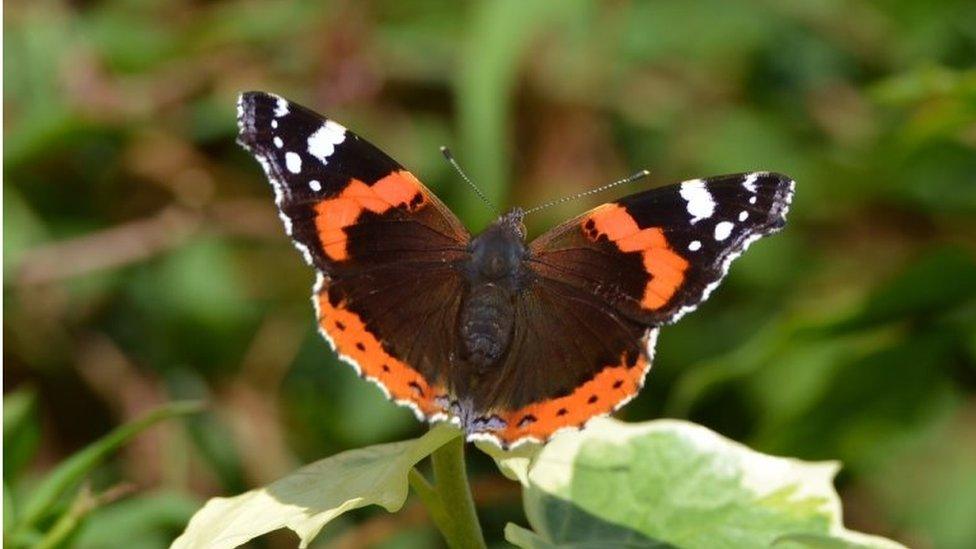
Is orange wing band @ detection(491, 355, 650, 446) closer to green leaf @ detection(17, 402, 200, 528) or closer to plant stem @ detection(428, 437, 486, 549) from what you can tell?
plant stem @ detection(428, 437, 486, 549)

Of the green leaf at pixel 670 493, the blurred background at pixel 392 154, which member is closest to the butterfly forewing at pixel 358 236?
the green leaf at pixel 670 493

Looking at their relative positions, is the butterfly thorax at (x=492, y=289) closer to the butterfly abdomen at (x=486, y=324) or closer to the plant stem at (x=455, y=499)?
the butterfly abdomen at (x=486, y=324)

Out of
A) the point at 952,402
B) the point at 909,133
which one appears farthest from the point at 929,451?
the point at 909,133

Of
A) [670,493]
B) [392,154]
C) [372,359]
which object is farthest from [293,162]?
[392,154]

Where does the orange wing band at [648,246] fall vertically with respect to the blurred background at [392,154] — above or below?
below

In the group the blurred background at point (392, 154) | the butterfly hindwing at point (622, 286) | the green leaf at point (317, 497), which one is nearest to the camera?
the green leaf at point (317, 497)

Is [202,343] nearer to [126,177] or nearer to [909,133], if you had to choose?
[126,177]

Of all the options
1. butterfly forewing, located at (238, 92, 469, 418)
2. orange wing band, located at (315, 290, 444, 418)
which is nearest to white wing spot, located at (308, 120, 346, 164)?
butterfly forewing, located at (238, 92, 469, 418)

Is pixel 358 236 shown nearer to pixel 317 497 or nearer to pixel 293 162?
pixel 293 162
